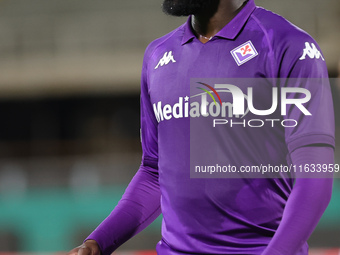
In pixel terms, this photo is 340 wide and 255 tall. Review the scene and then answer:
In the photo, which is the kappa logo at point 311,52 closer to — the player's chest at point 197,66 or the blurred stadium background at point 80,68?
the player's chest at point 197,66

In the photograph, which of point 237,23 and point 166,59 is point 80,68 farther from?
point 237,23

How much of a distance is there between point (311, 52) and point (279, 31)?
99mm

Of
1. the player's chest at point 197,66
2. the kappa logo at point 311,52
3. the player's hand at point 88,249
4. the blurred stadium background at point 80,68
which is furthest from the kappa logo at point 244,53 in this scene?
the blurred stadium background at point 80,68

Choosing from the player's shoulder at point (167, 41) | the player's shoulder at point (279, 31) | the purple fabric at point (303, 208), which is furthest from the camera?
the player's shoulder at point (167, 41)

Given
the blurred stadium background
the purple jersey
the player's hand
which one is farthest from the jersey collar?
the blurred stadium background

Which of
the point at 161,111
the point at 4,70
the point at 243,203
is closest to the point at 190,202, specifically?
the point at 243,203

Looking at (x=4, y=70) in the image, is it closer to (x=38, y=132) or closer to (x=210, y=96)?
(x=38, y=132)

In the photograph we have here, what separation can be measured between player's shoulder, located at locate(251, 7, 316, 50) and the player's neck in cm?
5

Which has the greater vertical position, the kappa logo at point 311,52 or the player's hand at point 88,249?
the kappa logo at point 311,52

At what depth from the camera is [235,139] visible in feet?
4.10

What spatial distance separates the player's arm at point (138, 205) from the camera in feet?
4.47

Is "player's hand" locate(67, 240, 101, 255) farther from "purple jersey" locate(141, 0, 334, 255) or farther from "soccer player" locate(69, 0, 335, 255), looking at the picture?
"purple jersey" locate(141, 0, 334, 255)

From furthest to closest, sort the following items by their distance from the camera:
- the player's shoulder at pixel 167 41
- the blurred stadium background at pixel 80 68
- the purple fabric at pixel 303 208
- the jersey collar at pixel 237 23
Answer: the blurred stadium background at pixel 80 68
the player's shoulder at pixel 167 41
the jersey collar at pixel 237 23
the purple fabric at pixel 303 208

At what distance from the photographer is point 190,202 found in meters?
1.27
